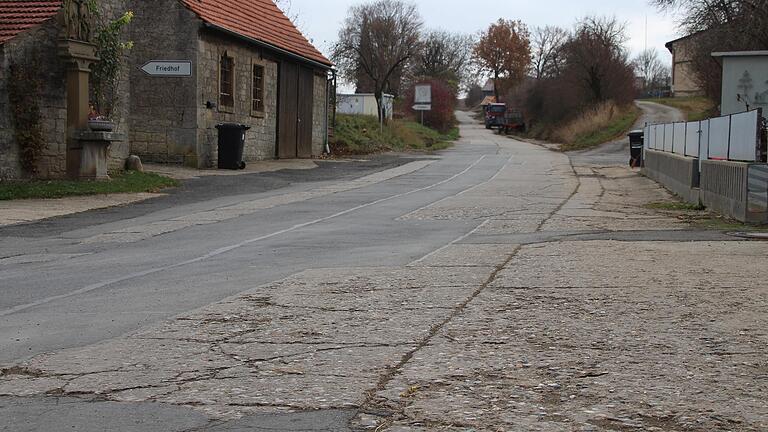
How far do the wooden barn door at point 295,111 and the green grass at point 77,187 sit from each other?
1260cm

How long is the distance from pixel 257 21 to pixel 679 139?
1714 cm

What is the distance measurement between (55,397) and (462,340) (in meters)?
2.71

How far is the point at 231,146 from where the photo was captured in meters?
28.2

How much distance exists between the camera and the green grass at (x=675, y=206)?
1776 cm

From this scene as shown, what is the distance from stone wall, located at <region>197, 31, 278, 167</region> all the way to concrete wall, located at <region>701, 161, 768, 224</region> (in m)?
16.0

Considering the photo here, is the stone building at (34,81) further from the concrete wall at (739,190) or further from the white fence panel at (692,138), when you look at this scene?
the white fence panel at (692,138)

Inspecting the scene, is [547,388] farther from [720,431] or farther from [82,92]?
[82,92]

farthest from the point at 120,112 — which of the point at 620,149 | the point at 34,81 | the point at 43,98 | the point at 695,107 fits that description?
the point at 695,107

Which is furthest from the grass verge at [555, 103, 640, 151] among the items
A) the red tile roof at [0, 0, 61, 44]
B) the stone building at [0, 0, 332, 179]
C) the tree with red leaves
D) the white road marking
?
the white road marking

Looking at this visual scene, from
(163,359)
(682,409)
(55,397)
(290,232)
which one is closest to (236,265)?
(290,232)

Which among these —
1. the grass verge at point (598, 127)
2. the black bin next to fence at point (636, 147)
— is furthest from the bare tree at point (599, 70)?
the black bin next to fence at point (636, 147)

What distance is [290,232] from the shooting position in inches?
549

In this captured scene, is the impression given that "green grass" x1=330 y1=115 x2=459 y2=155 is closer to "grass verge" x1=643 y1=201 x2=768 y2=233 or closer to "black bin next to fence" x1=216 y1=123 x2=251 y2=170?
"black bin next to fence" x1=216 y1=123 x2=251 y2=170

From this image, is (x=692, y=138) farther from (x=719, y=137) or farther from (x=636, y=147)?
(x=636, y=147)
